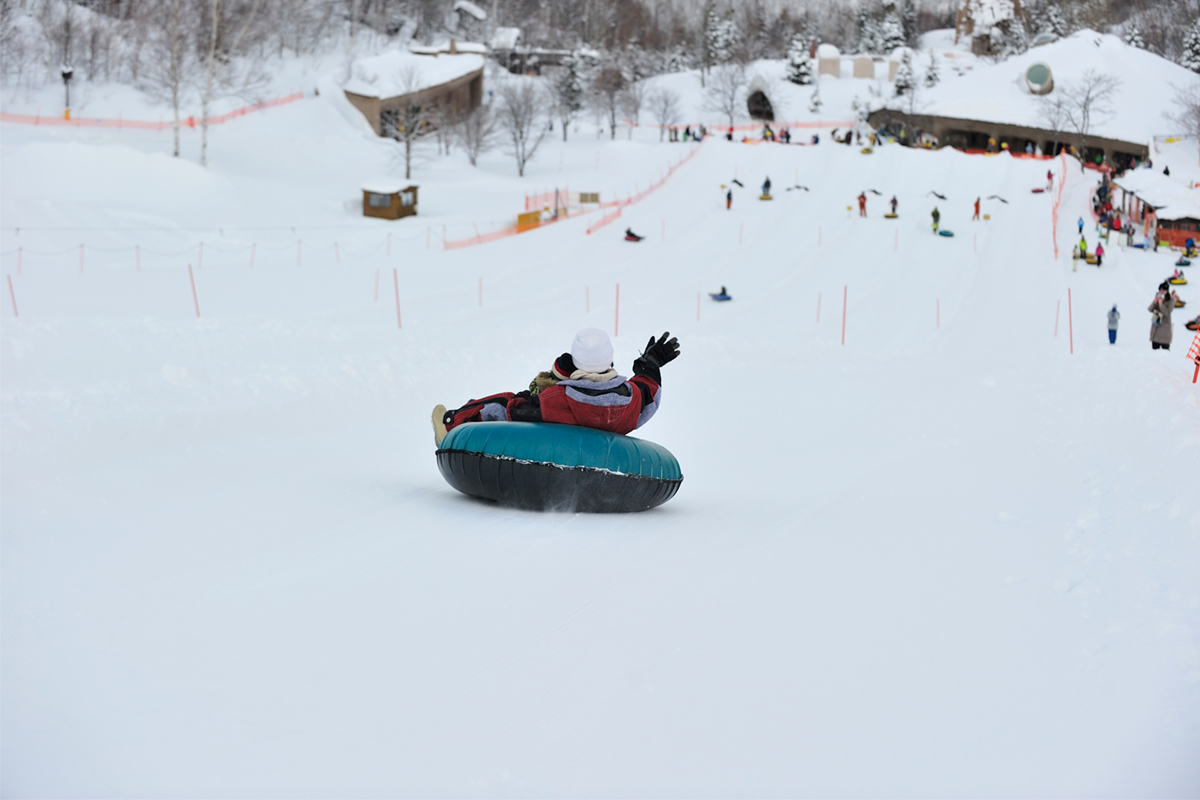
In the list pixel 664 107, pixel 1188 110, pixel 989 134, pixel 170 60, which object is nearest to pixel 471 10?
pixel 664 107

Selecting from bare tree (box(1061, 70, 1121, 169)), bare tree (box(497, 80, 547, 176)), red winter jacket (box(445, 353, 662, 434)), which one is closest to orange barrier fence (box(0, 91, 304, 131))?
bare tree (box(497, 80, 547, 176))

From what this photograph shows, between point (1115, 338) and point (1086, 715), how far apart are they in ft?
64.7

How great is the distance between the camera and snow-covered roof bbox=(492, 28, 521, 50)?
86.2 meters

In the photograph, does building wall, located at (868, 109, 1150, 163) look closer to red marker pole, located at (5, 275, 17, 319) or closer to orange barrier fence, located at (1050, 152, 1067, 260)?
orange barrier fence, located at (1050, 152, 1067, 260)

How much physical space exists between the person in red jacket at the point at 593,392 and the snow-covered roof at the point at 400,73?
5031 centimetres

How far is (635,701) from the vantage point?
5121 mm

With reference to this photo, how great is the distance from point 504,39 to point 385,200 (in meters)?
55.5

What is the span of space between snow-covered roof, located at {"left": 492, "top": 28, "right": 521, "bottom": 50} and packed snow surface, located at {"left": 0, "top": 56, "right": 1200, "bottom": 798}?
68246 millimetres

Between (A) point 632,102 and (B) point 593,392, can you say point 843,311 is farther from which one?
(A) point 632,102

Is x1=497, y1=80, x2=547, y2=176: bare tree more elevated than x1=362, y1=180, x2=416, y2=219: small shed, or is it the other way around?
x1=497, y1=80, x2=547, y2=176: bare tree

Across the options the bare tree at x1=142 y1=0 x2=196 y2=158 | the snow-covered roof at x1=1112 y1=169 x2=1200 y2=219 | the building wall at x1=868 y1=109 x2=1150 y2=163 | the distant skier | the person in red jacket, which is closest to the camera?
the person in red jacket

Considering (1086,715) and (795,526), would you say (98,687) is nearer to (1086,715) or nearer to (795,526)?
(1086,715)

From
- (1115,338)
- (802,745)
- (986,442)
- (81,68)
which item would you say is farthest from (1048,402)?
(81,68)

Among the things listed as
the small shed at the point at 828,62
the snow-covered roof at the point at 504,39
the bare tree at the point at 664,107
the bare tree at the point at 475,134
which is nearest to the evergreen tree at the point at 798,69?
the small shed at the point at 828,62
